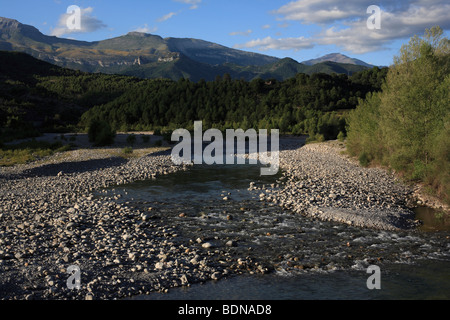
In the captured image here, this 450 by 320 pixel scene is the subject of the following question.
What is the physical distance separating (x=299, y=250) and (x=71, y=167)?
24245 millimetres

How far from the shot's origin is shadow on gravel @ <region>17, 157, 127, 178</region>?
28.9m

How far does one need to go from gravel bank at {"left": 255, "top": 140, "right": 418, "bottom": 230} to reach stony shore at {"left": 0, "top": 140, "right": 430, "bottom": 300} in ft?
0.19

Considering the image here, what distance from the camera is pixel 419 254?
1357 cm

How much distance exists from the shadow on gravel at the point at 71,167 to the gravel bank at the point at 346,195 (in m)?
16.2

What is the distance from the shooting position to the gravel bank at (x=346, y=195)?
17703 millimetres

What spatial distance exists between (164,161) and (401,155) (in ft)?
72.6

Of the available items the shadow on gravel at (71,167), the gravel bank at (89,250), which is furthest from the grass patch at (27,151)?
the gravel bank at (89,250)

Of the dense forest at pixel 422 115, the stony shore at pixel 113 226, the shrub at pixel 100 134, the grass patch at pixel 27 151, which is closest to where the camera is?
the stony shore at pixel 113 226

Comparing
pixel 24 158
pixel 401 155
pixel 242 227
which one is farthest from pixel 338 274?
pixel 24 158

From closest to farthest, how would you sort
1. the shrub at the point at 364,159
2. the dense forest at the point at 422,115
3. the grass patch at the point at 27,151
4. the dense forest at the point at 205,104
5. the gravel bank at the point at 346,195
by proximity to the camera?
the gravel bank at the point at 346,195 → the dense forest at the point at 422,115 → the shrub at the point at 364,159 → the grass patch at the point at 27,151 → the dense forest at the point at 205,104

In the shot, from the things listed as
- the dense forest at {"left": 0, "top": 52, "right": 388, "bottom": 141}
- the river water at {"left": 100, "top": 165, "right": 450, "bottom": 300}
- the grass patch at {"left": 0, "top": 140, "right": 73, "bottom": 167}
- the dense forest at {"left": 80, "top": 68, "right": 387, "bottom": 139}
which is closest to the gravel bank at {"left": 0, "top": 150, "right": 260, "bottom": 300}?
the river water at {"left": 100, "top": 165, "right": 450, "bottom": 300}

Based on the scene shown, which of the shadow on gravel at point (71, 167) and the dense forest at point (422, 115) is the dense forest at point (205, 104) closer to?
the shadow on gravel at point (71, 167)
